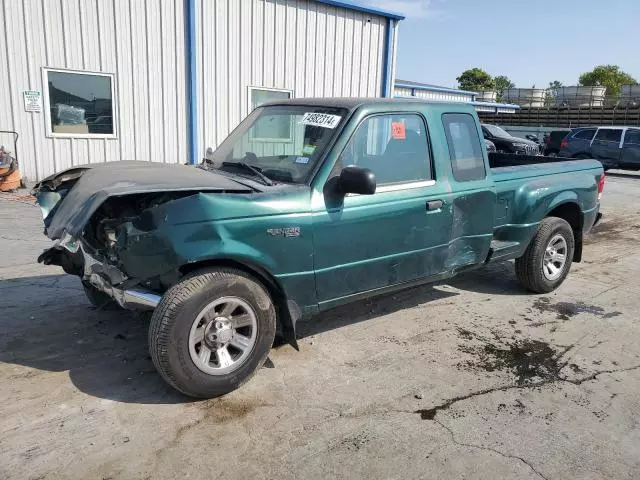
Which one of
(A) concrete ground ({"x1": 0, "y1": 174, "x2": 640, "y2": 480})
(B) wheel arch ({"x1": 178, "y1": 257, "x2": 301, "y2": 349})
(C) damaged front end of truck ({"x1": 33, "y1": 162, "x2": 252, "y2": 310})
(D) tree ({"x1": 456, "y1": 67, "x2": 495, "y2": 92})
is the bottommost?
(A) concrete ground ({"x1": 0, "y1": 174, "x2": 640, "y2": 480})

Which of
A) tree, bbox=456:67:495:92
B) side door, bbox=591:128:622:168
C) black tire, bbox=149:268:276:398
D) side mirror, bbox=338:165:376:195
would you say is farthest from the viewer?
tree, bbox=456:67:495:92

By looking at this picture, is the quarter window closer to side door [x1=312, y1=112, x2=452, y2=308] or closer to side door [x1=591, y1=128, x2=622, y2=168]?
side door [x1=591, y1=128, x2=622, y2=168]

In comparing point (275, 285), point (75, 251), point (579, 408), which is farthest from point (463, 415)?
point (75, 251)

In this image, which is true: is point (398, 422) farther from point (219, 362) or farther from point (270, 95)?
point (270, 95)

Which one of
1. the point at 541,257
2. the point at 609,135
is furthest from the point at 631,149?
the point at 541,257

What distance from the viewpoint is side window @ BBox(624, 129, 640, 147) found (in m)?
18.4

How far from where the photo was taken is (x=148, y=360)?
3.78 meters

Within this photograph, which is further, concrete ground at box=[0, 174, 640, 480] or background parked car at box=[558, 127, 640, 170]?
background parked car at box=[558, 127, 640, 170]

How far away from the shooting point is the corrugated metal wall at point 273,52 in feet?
39.0

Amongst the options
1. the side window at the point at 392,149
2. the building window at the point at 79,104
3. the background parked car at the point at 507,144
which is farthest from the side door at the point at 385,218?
the background parked car at the point at 507,144

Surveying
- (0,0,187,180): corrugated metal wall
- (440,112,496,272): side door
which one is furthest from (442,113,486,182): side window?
(0,0,187,180): corrugated metal wall

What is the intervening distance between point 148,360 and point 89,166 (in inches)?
63.8

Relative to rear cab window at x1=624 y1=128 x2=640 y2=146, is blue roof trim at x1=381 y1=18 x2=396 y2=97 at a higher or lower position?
higher

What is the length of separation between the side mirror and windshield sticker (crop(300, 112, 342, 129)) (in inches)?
19.2
